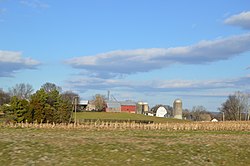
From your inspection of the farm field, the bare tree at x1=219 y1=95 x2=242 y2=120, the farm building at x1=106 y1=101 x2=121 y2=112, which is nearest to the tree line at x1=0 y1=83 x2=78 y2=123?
the farm field

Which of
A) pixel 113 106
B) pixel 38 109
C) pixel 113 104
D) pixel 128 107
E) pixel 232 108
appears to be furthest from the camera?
pixel 128 107

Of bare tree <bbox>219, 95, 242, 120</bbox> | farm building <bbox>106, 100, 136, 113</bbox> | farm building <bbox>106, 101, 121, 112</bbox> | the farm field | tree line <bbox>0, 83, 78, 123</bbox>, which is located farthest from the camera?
farm building <bbox>106, 100, 136, 113</bbox>

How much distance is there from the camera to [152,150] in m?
22.8

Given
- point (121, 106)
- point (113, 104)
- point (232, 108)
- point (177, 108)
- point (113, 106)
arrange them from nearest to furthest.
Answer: point (232, 108) < point (177, 108) < point (113, 106) < point (113, 104) < point (121, 106)

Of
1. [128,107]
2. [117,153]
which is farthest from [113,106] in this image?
[117,153]

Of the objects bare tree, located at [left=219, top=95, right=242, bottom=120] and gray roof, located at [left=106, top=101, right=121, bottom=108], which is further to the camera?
gray roof, located at [left=106, top=101, right=121, bottom=108]

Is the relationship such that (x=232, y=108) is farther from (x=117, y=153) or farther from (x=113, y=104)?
(x=117, y=153)

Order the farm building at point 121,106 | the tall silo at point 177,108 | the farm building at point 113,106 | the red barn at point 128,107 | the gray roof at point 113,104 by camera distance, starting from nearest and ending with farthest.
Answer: the tall silo at point 177,108 → the farm building at point 113,106 → the farm building at point 121,106 → the gray roof at point 113,104 → the red barn at point 128,107

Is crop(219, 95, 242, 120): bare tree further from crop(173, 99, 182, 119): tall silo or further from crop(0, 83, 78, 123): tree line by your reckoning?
crop(0, 83, 78, 123): tree line

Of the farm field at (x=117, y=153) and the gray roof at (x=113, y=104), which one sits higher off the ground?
the gray roof at (x=113, y=104)

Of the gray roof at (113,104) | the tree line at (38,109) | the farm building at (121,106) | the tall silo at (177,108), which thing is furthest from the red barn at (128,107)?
the tree line at (38,109)

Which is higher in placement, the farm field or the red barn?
the red barn

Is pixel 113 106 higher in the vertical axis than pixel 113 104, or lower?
lower

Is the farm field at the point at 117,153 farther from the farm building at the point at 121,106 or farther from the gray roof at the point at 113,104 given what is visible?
the gray roof at the point at 113,104
